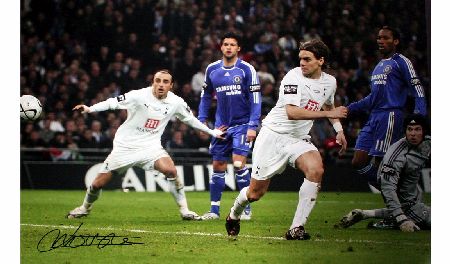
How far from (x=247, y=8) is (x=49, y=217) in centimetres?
420

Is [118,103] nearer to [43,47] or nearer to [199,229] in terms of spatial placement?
[199,229]

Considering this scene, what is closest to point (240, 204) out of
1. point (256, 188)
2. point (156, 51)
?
point (256, 188)

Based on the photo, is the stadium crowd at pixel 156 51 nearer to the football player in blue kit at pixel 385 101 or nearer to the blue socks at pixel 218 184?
the football player in blue kit at pixel 385 101

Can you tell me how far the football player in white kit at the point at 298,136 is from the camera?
6.25m

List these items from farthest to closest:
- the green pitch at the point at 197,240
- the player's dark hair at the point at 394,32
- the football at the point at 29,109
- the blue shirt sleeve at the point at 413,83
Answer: the player's dark hair at the point at 394,32
the blue shirt sleeve at the point at 413,83
the football at the point at 29,109
the green pitch at the point at 197,240

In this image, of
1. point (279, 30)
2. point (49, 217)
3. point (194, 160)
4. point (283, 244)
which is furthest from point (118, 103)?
point (194, 160)

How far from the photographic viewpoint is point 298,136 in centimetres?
653

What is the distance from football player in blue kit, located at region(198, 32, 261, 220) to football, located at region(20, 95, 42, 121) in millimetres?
2004

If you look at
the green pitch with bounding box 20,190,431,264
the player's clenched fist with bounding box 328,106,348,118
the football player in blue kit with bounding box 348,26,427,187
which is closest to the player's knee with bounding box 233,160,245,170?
the green pitch with bounding box 20,190,431,264

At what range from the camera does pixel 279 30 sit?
1103 centimetres

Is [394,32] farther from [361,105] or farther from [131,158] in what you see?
[131,158]

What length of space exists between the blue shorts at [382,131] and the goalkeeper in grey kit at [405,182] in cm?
68


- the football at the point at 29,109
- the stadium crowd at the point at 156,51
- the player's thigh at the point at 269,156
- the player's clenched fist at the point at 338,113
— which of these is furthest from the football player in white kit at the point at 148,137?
the player's clenched fist at the point at 338,113

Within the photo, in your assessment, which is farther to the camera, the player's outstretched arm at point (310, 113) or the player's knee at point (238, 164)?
the player's knee at point (238, 164)
